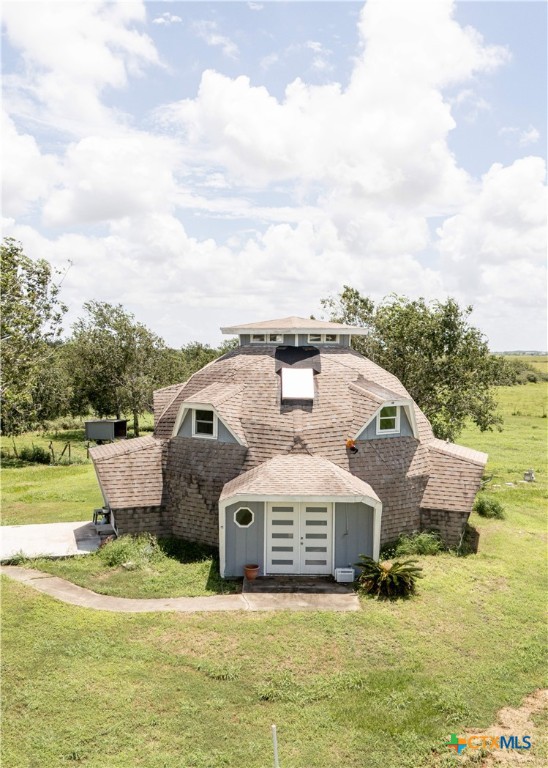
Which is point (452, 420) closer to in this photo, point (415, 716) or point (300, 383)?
point (300, 383)

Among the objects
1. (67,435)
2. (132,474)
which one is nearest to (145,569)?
(132,474)

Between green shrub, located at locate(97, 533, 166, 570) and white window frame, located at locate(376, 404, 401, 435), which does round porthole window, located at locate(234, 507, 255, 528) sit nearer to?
green shrub, located at locate(97, 533, 166, 570)

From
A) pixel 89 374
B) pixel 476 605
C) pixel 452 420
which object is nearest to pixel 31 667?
pixel 476 605

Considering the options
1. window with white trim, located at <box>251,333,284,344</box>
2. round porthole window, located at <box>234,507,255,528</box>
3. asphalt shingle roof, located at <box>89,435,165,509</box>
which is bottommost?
round porthole window, located at <box>234,507,255,528</box>

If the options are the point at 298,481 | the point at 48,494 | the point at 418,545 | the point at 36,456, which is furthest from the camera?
the point at 36,456

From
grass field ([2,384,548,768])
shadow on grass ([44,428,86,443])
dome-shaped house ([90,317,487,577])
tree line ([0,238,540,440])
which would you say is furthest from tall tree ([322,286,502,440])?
shadow on grass ([44,428,86,443])

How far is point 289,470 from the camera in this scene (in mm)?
16812

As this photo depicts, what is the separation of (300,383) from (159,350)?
29.0m

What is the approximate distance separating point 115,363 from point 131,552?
2886 centimetres

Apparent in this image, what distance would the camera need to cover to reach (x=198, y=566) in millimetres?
16859

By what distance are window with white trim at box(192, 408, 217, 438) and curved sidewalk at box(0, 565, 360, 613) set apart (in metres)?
5.76

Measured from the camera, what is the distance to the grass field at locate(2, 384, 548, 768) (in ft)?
30.1

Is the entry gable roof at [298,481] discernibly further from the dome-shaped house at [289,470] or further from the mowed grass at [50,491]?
the mowed grass at [50,491]

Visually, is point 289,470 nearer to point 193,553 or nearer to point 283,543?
point 283,543
